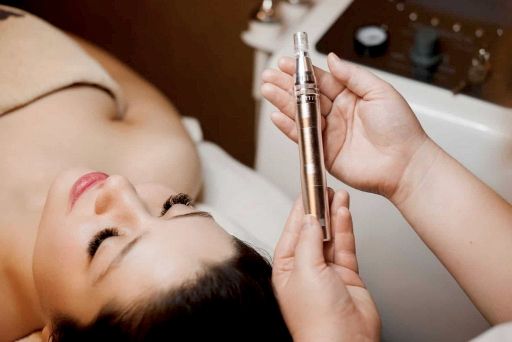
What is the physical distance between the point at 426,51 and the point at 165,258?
1.83ft

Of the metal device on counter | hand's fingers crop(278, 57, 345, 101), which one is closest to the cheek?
hand's fingers crop(278, 57, 345, 101)

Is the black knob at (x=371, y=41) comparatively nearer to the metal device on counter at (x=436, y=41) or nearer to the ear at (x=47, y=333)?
the metal device on counter at (x=436, y=41)

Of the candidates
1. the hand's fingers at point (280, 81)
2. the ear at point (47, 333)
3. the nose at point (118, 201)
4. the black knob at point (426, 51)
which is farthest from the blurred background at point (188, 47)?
the ear at point (47, 333)

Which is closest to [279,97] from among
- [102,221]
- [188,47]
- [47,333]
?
[102,221]

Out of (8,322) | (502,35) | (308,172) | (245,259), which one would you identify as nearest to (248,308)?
(245,259)

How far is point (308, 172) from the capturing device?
749 millimetres

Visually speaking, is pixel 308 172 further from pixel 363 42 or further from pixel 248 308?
pixel 363 42

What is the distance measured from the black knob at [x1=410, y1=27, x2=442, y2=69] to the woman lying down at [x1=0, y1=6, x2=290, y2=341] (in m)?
→ 0.40

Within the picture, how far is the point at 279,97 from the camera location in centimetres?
83

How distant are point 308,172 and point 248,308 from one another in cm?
17

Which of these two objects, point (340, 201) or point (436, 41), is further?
point (436, 41)

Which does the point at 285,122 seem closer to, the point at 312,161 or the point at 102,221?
the point at 312,161

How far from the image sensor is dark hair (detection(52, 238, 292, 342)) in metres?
0.69

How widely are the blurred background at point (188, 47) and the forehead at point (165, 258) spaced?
2.57 feet
